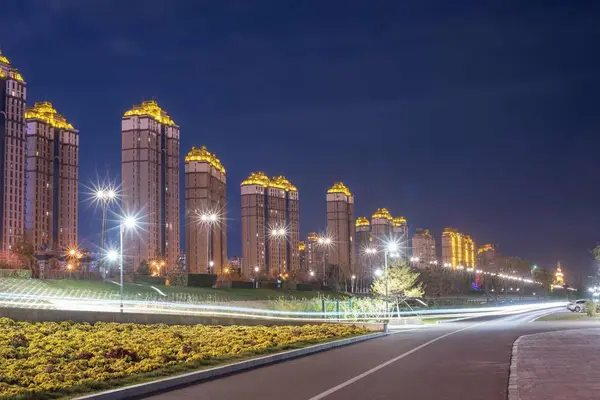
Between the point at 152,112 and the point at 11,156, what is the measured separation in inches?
1003

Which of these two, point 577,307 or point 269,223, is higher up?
point 269,223

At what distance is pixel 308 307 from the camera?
45.1m

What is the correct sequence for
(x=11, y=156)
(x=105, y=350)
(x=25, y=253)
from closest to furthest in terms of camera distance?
(x=105, y=350)
(x=25, y=253)
(x=11, y=156)

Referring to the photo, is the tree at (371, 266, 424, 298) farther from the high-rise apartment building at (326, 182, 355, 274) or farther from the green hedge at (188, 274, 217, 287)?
the high-rise apartment building at (326, 182, 355, 274)

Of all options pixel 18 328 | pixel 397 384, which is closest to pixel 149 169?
pixel 18 328

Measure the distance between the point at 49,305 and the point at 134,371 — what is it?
19554mm

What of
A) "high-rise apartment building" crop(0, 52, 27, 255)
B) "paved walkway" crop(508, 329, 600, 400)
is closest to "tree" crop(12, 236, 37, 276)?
"high-rise apartment building" crop(0, 52, 27, 255)

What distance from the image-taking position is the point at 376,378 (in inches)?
562

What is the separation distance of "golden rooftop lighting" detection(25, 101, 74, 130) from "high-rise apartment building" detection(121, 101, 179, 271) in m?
13.7

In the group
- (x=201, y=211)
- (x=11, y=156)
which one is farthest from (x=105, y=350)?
(x=201, y=211)

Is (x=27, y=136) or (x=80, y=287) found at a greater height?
(x=27, y=136)

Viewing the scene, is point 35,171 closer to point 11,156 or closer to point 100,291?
point 11,156

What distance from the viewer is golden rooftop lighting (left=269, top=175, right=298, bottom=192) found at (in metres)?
162

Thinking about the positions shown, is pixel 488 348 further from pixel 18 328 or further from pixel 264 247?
pixel 264 247
